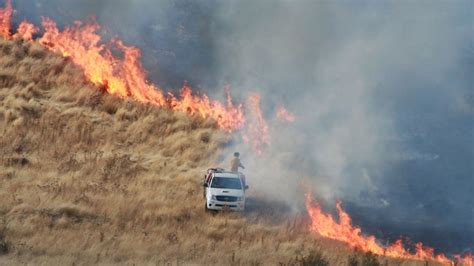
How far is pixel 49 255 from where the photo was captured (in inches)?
556

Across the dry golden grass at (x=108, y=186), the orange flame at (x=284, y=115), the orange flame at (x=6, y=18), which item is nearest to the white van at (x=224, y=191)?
the dry golden grass at (x=108, y=186)

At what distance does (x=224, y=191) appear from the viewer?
21047mm

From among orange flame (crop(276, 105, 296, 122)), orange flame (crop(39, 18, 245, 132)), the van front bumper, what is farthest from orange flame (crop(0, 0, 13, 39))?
the van front bumper

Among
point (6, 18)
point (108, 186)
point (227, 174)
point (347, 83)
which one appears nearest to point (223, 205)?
point (227, 174)

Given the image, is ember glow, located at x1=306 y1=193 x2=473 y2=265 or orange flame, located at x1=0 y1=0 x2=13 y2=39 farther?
orange flame, located at x1=0 y1=0 x2=13 y2=39

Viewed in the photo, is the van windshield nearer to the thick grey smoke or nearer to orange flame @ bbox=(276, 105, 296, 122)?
the thick grey smoke

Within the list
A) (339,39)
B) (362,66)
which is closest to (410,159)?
(362,66)

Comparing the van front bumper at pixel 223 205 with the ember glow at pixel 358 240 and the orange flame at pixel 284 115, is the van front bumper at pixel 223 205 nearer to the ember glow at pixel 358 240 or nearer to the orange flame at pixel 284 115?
the ember glow at pixel 358 240

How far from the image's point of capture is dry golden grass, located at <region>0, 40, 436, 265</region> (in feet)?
52.1

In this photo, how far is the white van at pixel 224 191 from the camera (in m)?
20.9

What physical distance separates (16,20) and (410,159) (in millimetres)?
24307

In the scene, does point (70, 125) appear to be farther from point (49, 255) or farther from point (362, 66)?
point (362, 66)

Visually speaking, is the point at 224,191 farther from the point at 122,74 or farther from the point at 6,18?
the point at 6,18

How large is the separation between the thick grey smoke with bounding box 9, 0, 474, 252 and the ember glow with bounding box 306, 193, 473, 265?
0.85 m
